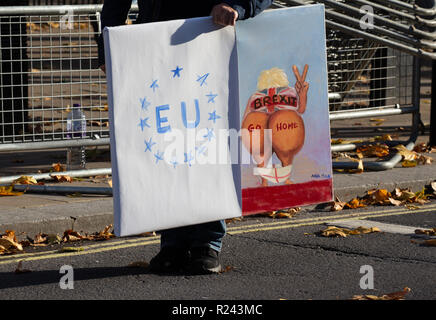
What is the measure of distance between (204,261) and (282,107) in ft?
3.10

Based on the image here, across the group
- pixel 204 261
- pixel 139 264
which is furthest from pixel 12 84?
pixel 204 261

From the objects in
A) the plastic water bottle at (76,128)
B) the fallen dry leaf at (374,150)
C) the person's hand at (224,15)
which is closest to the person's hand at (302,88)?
the person's hand at (224,15)

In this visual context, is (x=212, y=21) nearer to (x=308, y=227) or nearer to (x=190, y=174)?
(x=190, y=174)

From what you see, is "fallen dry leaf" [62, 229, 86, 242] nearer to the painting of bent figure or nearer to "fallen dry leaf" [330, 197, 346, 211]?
the painting of bent figure

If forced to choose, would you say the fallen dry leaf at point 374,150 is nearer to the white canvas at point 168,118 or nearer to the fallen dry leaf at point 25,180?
the fallen dry leaf at point 25,180

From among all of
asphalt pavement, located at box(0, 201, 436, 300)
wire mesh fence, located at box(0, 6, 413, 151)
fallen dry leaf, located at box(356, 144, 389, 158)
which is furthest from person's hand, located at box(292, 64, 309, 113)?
fallen dry leaf, located at box(356, 144, 389, 158)

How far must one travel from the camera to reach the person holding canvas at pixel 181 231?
17.2 feet

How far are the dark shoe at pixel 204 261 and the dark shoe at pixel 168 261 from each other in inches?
3.2

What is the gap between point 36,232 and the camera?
21.1ft

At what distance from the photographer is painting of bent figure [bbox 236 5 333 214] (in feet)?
17.0

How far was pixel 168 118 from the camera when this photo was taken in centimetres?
498

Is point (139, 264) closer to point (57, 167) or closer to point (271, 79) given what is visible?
point (271, 79)

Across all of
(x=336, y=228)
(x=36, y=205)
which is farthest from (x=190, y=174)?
(x=36, y=205)

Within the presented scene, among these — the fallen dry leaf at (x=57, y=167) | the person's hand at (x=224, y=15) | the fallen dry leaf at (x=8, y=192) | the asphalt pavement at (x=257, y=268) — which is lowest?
the asphalt pavement at (x=257, y=268)
